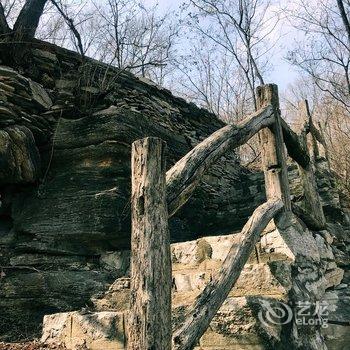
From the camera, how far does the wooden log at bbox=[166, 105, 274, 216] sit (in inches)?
97.0

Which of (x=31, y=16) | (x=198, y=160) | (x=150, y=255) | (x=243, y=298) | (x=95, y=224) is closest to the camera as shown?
(x=150, y=255)

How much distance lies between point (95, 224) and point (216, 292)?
242 cm

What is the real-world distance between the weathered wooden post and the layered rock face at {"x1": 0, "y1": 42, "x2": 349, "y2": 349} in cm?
107

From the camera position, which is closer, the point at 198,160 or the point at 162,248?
the point at 162,248

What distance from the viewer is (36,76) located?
19.0ft

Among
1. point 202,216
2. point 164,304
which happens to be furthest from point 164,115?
point 164,304

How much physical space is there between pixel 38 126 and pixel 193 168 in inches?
124

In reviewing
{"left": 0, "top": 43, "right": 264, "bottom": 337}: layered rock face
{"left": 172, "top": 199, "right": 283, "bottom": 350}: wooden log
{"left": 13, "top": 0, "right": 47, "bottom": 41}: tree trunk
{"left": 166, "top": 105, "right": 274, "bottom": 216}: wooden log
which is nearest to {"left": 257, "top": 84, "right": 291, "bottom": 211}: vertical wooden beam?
{"left": 166, "top": 105, "right": 274, "bottom": 216}: wooden log

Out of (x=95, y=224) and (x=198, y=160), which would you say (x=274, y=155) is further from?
(x=95, y=224)

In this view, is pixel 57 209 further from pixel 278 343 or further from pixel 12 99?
pixel 278 343

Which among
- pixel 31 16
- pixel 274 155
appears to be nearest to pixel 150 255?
pixel 274 155

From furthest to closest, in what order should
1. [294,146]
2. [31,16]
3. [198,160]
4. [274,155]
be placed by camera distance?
[31,16]
[294,146]
[274,155]
[198,160]

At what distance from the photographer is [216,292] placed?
2559 mm

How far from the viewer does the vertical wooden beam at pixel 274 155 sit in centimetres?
416
